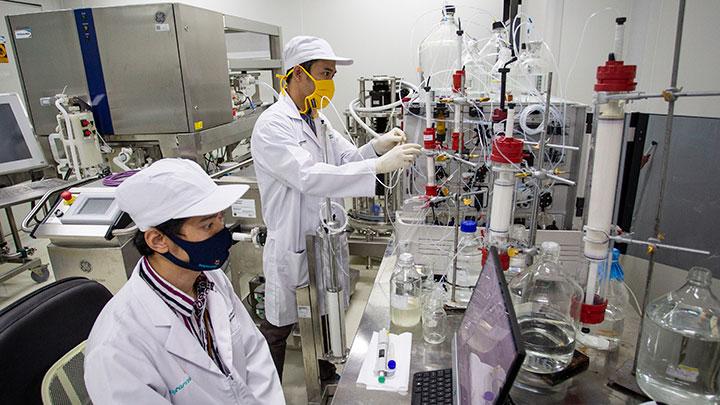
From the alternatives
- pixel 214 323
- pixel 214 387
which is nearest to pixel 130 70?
pixel 214 323

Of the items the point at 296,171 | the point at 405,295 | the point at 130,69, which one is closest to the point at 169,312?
the point at 405,295

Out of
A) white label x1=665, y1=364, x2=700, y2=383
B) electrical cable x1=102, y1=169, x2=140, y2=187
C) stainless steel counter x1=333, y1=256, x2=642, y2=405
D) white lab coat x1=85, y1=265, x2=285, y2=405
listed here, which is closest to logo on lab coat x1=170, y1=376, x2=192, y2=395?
white lab coat x1=85, y1=265, x2=285, y2=405

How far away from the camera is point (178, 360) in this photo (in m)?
1.01

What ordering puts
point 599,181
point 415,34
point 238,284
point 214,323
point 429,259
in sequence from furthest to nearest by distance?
point 415,34 < point 238,284 < point 429,259 < point 214,323 < point 599,181

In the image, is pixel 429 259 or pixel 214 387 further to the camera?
pixel 429 259

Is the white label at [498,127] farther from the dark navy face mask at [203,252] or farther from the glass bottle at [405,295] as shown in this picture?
the dark navy face mask at [203,252]

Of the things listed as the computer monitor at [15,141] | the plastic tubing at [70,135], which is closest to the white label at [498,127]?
the plastic tubing at [70,135]

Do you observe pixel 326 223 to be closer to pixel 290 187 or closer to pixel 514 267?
pixel 290 187

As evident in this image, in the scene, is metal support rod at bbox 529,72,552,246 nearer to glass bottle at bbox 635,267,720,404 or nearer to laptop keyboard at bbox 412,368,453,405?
glass bottle at bbox 635,267,720,404

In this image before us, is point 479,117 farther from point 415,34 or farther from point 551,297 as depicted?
point 415,34

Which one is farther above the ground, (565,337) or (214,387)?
(565,337)

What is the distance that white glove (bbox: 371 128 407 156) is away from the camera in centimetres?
185

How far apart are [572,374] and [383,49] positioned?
3.98m

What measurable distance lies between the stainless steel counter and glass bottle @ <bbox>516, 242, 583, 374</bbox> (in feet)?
0.16
